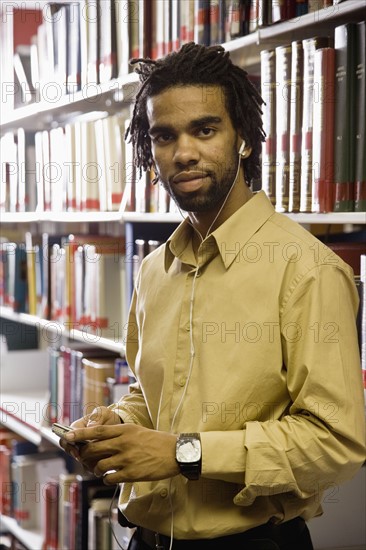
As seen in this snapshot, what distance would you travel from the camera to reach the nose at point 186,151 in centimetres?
135

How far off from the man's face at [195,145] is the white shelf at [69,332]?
85 centimetres

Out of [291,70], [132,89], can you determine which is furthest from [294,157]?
[132,89]

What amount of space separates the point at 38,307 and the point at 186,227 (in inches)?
63.1

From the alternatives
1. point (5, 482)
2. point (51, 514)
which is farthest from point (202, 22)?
point (5, 482)

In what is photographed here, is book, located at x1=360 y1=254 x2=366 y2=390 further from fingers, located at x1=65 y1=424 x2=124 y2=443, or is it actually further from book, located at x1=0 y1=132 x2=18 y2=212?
book, located at x1=0 y1=132 x2=18 y2=212

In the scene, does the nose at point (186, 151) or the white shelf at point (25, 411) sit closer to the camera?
the nose at point (186, 151)

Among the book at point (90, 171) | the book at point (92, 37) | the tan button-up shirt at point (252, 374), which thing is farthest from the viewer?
the book at point (90, 171)

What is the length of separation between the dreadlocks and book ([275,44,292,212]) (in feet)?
0.30

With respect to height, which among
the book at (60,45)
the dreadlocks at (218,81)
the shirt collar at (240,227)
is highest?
the book at (60,45)

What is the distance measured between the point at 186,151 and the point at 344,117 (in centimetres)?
30

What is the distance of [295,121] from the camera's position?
1548mm

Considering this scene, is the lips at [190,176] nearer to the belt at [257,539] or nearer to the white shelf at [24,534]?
the belt at [257,539]

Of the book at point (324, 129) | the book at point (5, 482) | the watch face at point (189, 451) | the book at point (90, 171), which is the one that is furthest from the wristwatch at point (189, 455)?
the book at point (5, 482)

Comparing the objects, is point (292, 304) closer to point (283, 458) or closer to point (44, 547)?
point (283, 458)
